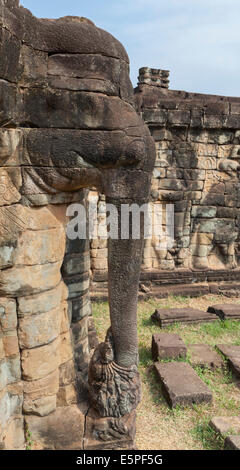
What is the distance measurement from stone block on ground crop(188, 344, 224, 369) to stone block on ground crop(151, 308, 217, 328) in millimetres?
955

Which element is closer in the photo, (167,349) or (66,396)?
(66,396)

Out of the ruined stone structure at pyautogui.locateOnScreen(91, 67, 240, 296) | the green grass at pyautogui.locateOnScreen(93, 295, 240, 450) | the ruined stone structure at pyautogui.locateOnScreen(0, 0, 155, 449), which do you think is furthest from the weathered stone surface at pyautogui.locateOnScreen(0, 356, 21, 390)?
the ruined stone structure at pyautogui.locateOnScreen(91, 67, 240, 296)

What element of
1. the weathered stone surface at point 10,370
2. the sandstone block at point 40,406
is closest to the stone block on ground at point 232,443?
the sandstone block at point 40,406

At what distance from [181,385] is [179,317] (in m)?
2.55

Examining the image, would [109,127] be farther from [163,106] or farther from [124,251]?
[163,106]

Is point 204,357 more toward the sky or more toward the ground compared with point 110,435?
more toward the ground

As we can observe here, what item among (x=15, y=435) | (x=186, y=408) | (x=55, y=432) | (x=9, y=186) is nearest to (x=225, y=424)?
(x=186, y=408)

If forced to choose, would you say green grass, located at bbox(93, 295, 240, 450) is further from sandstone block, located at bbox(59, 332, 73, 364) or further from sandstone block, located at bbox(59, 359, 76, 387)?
sandstone block, located at bbox(59, 332, 73, 364)

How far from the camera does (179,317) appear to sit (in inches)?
277

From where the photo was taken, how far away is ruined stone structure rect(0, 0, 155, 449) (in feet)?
8.43

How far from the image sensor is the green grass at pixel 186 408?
374 cm

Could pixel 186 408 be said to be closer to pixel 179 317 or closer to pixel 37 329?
pixel 37 329

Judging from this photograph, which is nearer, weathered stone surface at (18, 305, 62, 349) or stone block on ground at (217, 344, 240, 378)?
weathered stone surface at (18, 305, 62, 349)

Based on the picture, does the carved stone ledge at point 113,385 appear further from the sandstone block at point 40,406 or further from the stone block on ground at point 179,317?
the stone block on ground at point 179,317
